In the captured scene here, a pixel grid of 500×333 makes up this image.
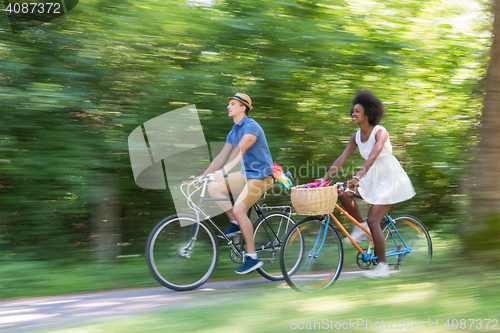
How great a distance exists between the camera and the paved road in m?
3.43

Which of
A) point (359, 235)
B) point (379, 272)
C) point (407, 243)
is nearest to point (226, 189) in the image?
point (359, 235)

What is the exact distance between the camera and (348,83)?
6086 mm

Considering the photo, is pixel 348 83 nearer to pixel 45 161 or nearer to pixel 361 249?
pixel 361 249

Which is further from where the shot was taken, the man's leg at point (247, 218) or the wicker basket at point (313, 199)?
the man's leg at point (247, 218)

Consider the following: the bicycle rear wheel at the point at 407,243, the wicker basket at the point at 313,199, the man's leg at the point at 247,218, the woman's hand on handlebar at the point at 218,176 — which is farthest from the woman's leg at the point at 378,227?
the woman's hand on handlebar at the point at 218,176

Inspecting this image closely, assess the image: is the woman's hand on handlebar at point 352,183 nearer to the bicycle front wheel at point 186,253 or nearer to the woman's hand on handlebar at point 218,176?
the woman's hand on handlebar at point 218,176

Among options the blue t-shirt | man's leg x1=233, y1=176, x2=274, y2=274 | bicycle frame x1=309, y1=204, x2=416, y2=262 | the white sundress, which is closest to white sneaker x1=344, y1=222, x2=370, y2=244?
bicycle frame x1=309, y1=204, x2=416, y2=262

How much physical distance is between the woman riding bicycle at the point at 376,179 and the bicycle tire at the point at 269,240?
2.80 ft

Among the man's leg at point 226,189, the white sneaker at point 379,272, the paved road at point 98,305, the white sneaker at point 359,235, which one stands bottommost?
the paved road at point 98,305

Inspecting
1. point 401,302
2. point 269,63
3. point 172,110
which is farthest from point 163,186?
point 401,302

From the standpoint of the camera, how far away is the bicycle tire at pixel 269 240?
480cm

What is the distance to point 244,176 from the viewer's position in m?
4.57

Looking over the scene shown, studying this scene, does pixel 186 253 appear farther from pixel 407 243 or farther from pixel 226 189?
pixel 407 243

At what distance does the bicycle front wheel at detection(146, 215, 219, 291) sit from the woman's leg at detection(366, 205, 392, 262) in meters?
1.67
